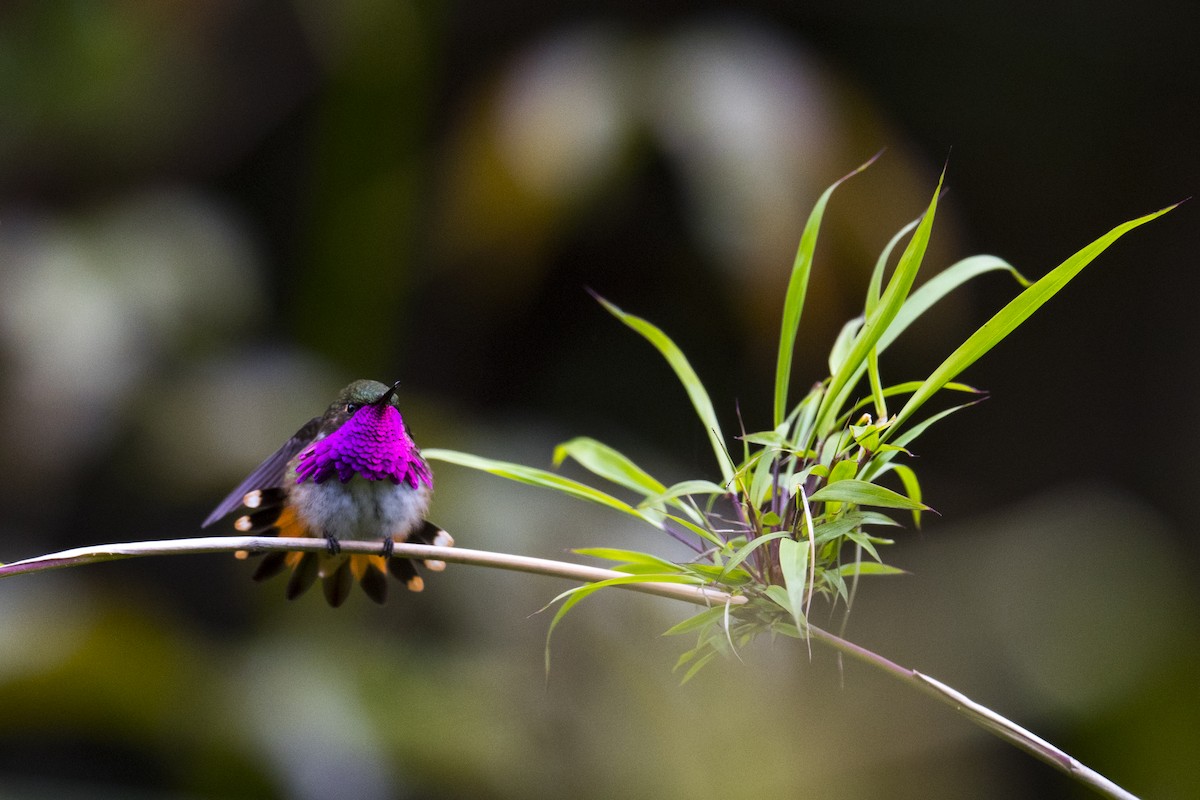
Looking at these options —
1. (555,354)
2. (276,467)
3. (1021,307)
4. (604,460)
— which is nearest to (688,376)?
(604,460)

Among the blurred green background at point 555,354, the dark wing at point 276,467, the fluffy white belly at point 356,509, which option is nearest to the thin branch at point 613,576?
the dark wing at point 276,467

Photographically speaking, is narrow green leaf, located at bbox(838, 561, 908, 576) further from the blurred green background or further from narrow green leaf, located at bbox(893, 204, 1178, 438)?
the blurred green background

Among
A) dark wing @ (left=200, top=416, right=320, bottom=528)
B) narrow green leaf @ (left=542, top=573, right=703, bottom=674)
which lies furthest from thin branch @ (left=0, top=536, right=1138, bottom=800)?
dark wing @ (left=200, top=416, right=320, bottom=528)

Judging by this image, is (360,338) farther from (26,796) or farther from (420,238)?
(26,796)

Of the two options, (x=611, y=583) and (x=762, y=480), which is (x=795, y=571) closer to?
(x=611, y=583)

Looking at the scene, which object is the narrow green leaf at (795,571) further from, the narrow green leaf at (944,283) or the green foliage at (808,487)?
the narrow green leaf at (944,283)
